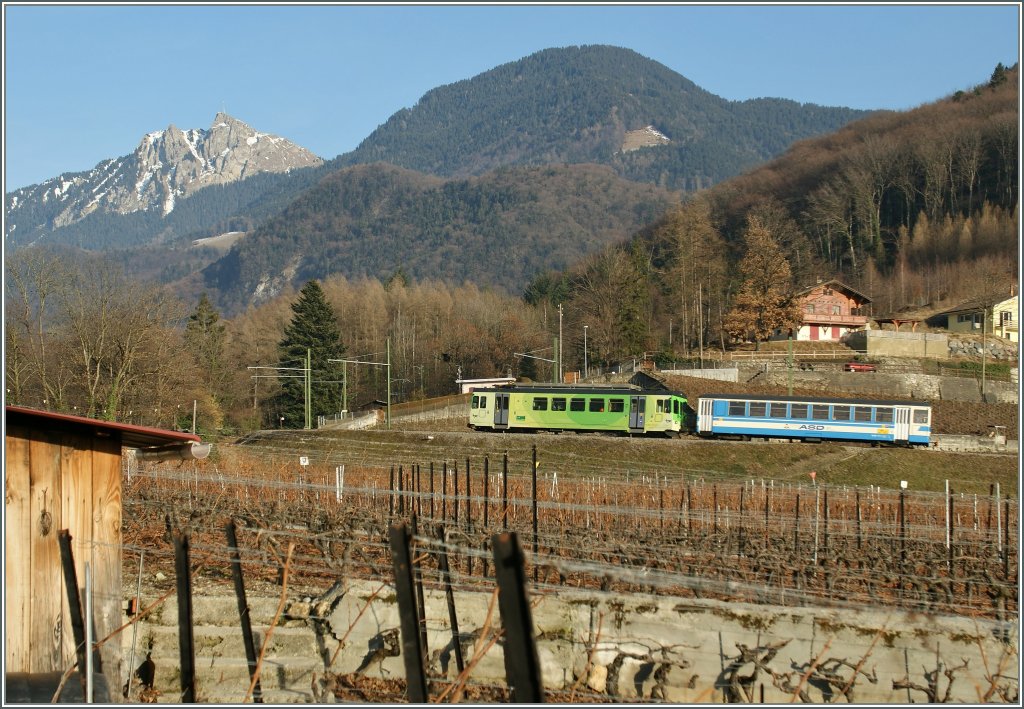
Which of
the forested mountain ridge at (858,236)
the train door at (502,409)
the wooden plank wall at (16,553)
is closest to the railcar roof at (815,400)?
the train door at (502,409)

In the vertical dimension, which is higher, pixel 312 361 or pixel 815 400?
pixel 312 361

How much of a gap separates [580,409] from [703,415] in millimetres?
5072

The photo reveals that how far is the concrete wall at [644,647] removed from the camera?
9.69 metres

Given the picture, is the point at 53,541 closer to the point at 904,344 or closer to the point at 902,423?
the point at 902,423

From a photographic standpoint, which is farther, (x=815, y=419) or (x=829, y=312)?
(x=829, y=312)

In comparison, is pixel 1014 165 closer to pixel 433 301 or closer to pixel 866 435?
pixel 433 301

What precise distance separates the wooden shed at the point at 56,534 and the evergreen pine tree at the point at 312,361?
52.4m

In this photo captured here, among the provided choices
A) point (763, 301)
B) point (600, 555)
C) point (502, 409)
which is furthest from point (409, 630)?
point (763, 301)

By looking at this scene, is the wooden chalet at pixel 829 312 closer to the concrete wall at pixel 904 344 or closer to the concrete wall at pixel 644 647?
→ the concrete wall at pixel 904 344

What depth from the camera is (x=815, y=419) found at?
3975cm

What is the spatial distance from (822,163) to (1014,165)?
25.2 m

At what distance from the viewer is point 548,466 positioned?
35.1 meters

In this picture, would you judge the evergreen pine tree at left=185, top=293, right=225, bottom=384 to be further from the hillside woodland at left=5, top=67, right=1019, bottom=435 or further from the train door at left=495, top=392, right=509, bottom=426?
the train door at left=495, top=392, right=509, bottom=426

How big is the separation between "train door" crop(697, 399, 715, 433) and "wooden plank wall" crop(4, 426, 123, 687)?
34319 millimetres
